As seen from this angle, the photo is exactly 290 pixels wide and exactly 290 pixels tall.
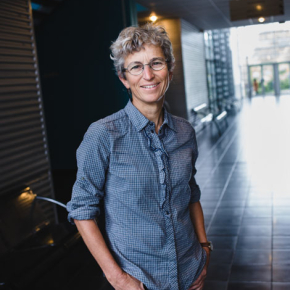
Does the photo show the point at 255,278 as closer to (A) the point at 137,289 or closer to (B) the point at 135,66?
(A) the point at 137,289

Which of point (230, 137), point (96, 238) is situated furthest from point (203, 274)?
point (230, 137)

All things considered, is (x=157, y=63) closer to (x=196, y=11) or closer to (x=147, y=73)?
(x=147, y=73)

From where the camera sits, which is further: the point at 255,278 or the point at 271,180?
the point at 271,180

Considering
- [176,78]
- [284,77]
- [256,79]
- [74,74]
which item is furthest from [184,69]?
[284,77]

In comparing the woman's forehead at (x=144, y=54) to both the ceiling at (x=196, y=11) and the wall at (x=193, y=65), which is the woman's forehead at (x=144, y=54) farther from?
the wall at (x=193, y=65)

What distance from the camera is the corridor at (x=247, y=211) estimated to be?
147 inches

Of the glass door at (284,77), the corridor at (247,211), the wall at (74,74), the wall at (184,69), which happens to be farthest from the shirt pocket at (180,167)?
the glass door at (284,77)

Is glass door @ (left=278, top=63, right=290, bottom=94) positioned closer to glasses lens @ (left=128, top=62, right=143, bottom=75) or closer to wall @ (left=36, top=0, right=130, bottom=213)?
wall @ (left=36, top=0, right=130, bottom=213)

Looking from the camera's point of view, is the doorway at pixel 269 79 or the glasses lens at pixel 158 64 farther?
the doorway at pixel 269 79

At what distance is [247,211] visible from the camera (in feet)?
17.7

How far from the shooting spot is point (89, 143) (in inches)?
58.1

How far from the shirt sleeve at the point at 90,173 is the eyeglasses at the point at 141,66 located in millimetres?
229

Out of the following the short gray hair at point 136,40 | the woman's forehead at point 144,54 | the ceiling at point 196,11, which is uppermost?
the ceiling at point 196,11

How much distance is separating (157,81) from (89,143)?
1.08 feet
